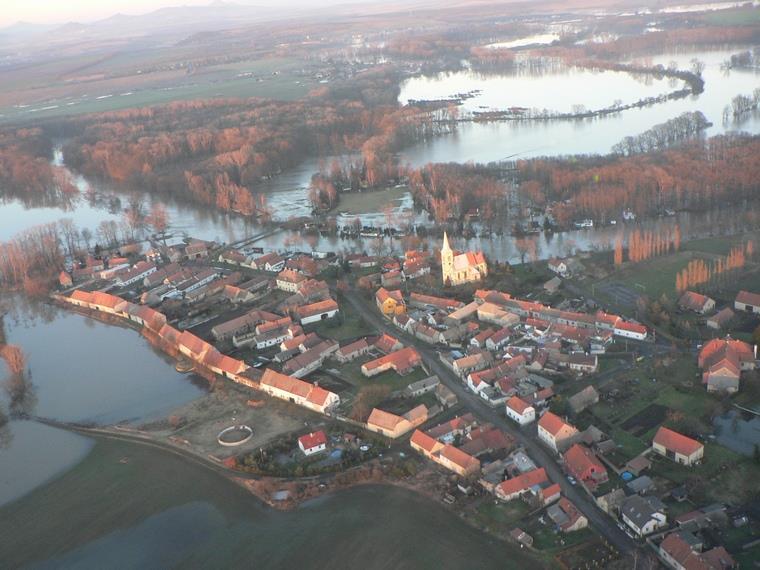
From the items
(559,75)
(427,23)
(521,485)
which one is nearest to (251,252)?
(521,485)

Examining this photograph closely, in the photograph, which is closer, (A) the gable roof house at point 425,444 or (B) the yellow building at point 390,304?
(A) the gable roof house at point 425,444

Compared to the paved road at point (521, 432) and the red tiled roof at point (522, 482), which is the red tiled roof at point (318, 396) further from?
the red tiled roof at point (522, 482)

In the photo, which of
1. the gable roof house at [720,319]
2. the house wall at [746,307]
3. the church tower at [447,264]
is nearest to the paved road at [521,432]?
the church tower at [447,264]

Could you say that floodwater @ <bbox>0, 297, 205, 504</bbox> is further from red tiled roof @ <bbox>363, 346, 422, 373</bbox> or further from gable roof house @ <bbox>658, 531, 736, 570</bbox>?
gable roof house @ <bbox>658, 531, 736, 570</bbox>

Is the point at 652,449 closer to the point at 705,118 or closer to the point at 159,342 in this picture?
the point at 159,342

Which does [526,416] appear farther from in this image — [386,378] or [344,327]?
[344,327]

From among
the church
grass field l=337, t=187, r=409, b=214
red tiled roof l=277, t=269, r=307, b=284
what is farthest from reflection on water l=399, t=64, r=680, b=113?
red tiled roof l=277, t=269, r=307, b=284
